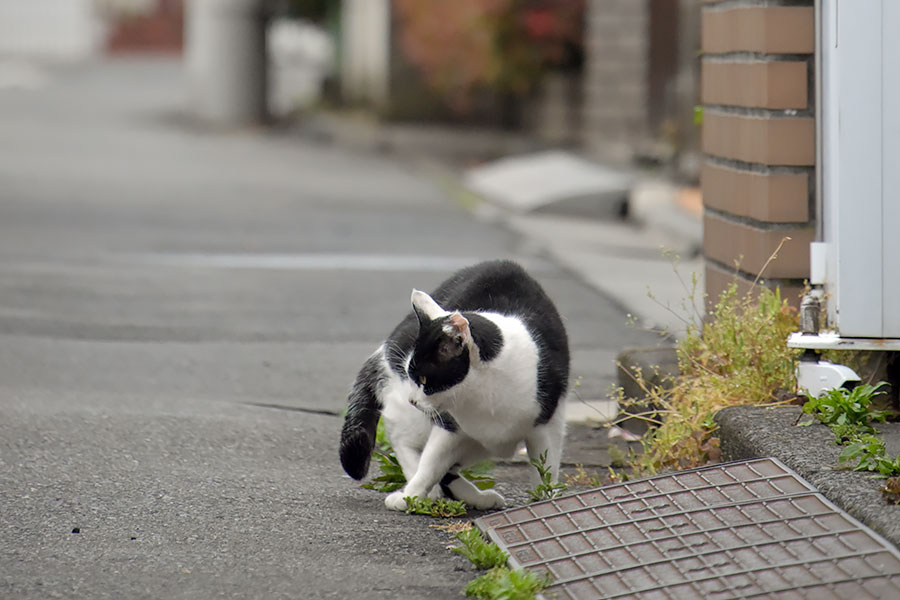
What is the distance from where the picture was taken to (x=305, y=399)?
6203mm

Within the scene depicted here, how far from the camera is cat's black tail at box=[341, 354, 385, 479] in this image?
14.8ft

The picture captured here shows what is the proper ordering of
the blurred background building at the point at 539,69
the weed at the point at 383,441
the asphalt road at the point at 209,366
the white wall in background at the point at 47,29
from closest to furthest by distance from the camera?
1. the asphalt road at the point at 209,366
2. the weed at the point at 383,441
3. the blurred background building at the point at 539,69
4. the white wall in background at the point at 47,29

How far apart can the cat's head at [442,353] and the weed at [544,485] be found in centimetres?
45

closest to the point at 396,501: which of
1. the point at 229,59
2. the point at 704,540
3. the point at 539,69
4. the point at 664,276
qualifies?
the point at 704,540

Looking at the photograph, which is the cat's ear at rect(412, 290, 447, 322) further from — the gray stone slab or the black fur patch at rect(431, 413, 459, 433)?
the gray stone slab

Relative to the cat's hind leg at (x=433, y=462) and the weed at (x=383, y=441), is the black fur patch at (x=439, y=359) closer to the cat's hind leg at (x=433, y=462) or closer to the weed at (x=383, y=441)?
the cat's hind leg at (x=433, y=462)

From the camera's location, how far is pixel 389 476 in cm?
460

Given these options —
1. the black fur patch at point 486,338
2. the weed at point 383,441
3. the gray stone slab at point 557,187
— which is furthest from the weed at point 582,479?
the gray stone slab at point 557,187

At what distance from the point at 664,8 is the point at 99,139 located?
8541 mm

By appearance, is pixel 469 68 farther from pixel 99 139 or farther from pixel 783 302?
pixel 783 302

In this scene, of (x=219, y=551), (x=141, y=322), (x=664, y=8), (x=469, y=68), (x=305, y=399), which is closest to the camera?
(x=219, y=551)

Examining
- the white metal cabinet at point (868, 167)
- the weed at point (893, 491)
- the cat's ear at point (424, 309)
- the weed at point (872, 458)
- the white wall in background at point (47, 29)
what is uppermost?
the white wall in background at point (47, 29)

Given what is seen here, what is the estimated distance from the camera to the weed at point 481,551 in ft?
12.5

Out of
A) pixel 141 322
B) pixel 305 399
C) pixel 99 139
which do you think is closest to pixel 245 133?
pixel 99 139
